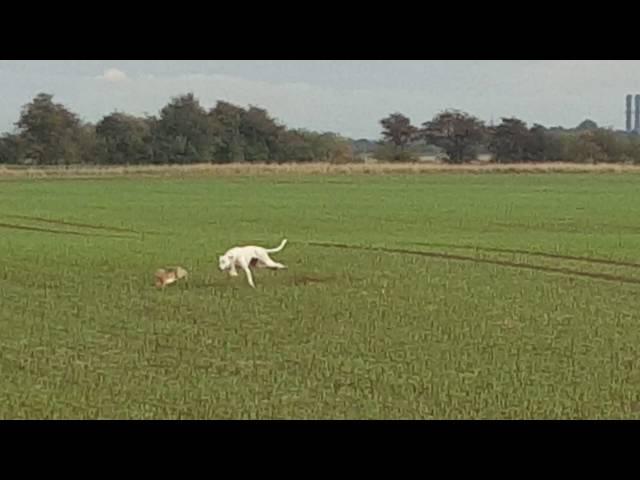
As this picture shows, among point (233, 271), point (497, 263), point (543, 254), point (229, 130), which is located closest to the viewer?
point (233, 271)

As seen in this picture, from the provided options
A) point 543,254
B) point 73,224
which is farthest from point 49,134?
A: point 543,254

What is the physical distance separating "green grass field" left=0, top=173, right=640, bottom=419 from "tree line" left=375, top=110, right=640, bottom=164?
141 feet

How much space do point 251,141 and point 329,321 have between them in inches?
2209

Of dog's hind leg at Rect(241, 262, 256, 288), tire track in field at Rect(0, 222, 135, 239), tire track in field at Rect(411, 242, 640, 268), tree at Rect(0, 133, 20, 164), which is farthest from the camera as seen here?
tree at Rect(0, 133, 20, 164)

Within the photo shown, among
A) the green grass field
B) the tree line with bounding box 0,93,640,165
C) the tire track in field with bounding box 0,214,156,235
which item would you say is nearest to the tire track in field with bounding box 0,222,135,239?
the green grass field

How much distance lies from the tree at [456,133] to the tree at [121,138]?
16.9 metres

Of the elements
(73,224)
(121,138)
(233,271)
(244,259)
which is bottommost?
(73,224)

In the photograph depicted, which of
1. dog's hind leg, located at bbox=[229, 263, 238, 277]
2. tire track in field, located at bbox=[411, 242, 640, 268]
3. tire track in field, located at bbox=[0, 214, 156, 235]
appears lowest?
tire track in field, located at bbox=[411, 242, 640, 268]

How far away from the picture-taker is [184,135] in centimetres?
6334

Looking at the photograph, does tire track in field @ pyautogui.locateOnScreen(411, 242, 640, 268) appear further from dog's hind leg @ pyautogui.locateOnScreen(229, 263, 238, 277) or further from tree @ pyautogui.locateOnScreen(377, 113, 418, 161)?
tree @ pyautogui.locateOnScreen(377, 113, 418, 161)

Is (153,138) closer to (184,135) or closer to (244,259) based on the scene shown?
(184,135)

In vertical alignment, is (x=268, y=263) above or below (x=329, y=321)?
above

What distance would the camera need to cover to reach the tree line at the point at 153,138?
206ft

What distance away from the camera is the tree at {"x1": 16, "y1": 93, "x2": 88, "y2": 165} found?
63.3m
